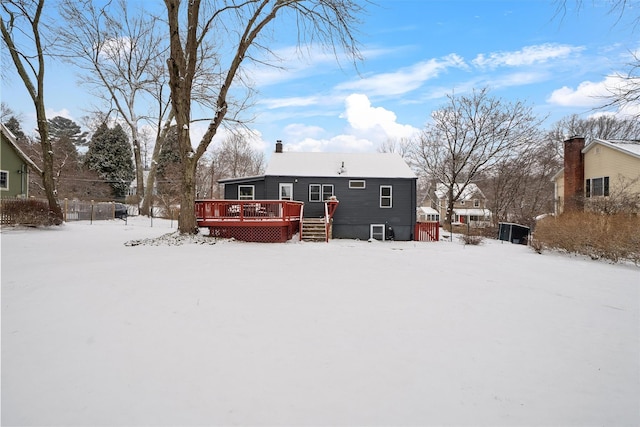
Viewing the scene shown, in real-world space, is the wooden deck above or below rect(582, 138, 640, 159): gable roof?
below

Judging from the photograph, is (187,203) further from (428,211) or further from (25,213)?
(428,211)

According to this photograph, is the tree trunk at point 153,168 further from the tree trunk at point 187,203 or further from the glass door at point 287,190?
the tree trunk at point 187,203

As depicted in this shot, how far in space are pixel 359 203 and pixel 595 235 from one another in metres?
10.5

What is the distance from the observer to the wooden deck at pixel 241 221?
12047 millimetres

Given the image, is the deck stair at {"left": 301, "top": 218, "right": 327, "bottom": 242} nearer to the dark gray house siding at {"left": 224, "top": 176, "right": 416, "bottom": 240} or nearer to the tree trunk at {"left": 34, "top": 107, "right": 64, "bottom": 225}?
the dark gray house siding at {"left": 224, "top": 176, "right": 416, "bottom": 240}

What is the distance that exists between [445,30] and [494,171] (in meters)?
22.2

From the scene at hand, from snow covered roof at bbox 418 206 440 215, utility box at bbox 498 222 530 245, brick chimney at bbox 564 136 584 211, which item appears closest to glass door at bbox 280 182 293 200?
utility box at bbox 498 222 530 245

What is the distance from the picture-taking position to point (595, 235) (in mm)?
10805

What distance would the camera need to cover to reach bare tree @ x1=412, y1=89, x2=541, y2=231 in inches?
1003

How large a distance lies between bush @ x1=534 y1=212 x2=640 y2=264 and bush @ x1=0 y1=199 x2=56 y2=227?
19.3 m

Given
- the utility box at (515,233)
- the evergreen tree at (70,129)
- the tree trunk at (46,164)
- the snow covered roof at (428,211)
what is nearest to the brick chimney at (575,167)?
the utility box at (515,233)

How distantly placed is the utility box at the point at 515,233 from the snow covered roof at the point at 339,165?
6673 mm

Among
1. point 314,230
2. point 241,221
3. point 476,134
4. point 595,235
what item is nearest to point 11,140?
point 241,221

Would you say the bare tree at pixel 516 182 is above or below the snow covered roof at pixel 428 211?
above
